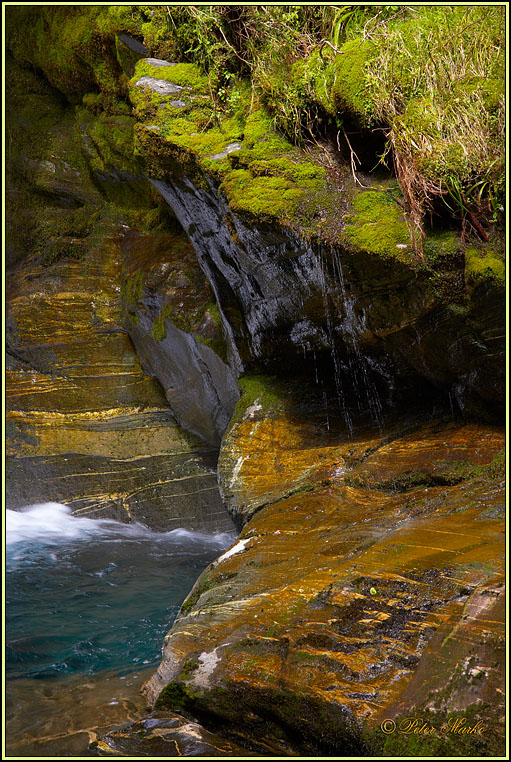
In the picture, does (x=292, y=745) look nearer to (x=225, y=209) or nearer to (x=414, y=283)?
(x=414, y=283)

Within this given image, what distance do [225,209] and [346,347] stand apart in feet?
5.75

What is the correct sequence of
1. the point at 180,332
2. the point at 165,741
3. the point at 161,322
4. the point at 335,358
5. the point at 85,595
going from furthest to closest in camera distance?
the point at 161,322 → the point at 180,332 → the point at 85,595 → the point at 335,358 → the point at 165,741

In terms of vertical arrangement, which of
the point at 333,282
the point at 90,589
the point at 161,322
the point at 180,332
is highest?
the point at 333,282

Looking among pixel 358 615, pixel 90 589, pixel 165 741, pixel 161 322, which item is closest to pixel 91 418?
pixel 161 322

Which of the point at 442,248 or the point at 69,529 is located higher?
the point at 442,248

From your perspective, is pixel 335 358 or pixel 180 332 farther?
pixel 180 332

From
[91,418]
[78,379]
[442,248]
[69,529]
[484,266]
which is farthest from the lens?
[78,379]

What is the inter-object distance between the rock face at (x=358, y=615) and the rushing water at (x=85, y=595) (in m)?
1.09

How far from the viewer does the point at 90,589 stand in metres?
6.05

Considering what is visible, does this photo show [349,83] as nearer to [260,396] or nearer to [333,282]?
[333,282]

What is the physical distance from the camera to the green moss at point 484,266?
14.2ft

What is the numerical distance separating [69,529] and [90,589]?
180 centimetres

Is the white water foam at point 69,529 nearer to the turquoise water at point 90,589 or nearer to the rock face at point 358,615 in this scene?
the turquoise water at point 90,589

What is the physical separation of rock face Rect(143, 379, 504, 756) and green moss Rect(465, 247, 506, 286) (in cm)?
125
